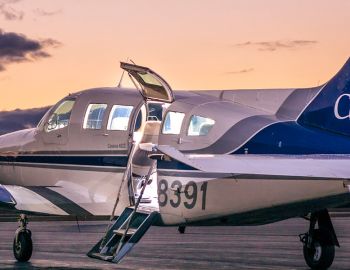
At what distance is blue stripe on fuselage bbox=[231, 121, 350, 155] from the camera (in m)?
16.9

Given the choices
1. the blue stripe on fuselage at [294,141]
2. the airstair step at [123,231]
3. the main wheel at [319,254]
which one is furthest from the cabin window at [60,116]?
the main wheel at [319,254]

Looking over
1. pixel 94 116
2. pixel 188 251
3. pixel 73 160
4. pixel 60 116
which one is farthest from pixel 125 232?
pixel 188 251

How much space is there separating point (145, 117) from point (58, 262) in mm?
4000

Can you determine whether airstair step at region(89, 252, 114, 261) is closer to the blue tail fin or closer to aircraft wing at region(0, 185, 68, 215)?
aircraft wing at region(0, 185, 68, 215)

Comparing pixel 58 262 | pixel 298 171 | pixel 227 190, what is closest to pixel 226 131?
pixel 227 190

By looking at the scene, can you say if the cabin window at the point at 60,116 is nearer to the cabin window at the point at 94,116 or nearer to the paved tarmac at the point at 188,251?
the cabin window at the point at 94,116

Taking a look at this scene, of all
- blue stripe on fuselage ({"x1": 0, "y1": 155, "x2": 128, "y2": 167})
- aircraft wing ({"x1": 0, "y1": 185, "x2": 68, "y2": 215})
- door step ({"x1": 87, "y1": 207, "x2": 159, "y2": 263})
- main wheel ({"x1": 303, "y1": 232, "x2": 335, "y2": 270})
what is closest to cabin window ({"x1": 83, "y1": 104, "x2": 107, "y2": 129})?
blue stripe on fuselage ({"x1": 0, "y1": 155, "x2": 128, "y2": 167})

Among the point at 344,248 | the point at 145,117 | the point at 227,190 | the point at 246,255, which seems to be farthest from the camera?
the point at 344,248

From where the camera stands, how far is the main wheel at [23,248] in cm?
2212

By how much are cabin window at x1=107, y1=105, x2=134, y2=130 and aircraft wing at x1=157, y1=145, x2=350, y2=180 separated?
11.3ft

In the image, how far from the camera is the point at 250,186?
659 inches

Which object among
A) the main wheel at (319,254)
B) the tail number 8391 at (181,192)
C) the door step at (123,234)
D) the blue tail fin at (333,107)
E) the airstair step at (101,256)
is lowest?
the main wheel at (319,254)

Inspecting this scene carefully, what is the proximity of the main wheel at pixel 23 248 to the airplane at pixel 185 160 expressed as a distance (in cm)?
2

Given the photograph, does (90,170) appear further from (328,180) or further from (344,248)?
(344,248)
